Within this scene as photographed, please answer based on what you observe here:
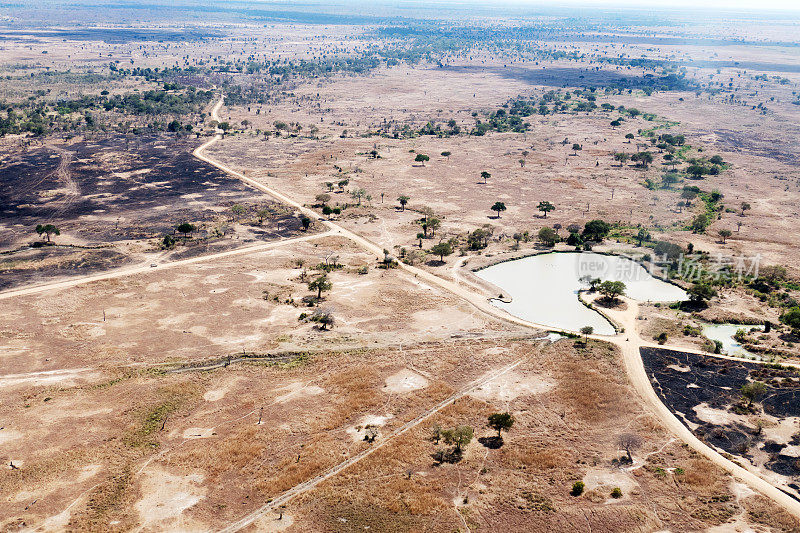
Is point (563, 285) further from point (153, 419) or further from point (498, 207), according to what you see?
point (153, 419)

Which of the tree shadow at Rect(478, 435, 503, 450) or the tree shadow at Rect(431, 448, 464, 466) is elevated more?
the tree shadow at Rect(478, 435, 503, 450)

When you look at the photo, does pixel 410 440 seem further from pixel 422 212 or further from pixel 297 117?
pixel 297 117

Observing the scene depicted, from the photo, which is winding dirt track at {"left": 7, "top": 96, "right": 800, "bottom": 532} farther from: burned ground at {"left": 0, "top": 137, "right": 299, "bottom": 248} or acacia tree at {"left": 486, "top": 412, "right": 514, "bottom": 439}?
burned ground at {"left": 0, "top": 137, "right": 299, "bottom": 248}

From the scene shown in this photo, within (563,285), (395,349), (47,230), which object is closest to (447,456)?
(395,349)

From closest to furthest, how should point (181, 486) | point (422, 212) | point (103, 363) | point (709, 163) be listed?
point (181, 486) < point (103, 363) < point (422, 212) < point (709, 163)

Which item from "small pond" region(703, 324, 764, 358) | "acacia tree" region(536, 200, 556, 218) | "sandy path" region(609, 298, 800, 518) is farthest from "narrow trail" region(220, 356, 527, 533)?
"acacia tree" region(536, 200, 556, 218)

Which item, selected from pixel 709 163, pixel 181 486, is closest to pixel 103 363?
pixel 181 486
